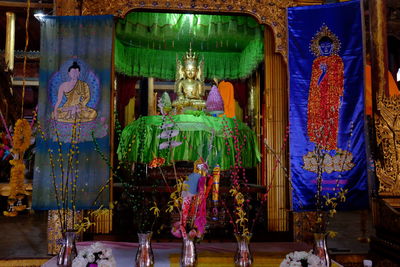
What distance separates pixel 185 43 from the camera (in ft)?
20.2

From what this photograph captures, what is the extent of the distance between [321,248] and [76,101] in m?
2.69

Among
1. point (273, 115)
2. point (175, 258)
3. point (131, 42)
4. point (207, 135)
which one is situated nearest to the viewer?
point (175, 258)

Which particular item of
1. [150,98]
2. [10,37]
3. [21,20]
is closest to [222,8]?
[150,98]

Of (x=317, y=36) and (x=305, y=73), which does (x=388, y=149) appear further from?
(x=317, y=36)

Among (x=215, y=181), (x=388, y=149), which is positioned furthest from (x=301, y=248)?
(x=215, y=181)

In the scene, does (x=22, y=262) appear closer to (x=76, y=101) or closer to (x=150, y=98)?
(x=76, y=101)

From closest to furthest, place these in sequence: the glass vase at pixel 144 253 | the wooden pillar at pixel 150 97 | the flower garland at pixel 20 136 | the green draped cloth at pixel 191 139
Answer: the glass vase at pixel 144 253, the flower garland at pixel 20 136, the green draped cloth at pixel 191 139, the wooden pillar at pixel 150 97

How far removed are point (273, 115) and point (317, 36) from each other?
0.97m

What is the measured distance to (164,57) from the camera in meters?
6.52

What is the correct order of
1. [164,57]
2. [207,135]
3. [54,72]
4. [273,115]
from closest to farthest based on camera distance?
1. [54,72]
2. [273,115]
3. [207,135]
4. [164,57]

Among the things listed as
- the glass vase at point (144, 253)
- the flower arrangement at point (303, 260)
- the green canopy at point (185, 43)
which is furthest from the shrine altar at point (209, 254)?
the green canopy at point (185, 43)

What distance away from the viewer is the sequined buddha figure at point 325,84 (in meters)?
3.74

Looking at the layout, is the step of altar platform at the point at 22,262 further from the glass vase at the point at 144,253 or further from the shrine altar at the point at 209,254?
the glass vase at the point at 144,253

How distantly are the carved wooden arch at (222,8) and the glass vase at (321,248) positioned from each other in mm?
2366
